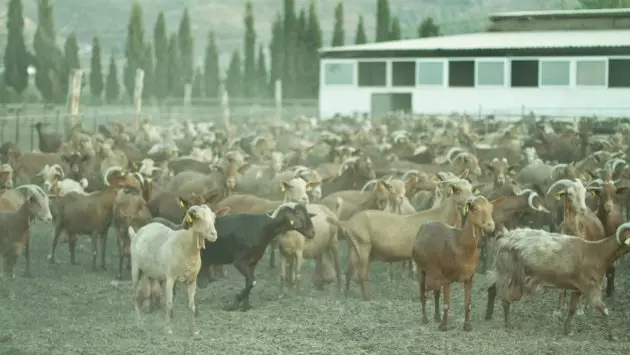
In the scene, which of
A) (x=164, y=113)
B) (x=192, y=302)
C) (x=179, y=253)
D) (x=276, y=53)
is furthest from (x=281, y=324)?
(x=276, y=53)

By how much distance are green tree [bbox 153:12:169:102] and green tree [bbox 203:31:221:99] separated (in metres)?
3.35

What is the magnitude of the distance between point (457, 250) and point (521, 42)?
38104 mm

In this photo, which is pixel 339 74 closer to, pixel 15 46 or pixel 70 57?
pixel 15 46

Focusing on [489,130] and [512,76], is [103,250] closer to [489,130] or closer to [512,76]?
[489,130]

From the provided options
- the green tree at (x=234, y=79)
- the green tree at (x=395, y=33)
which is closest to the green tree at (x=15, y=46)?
the green tree at (x=234, y=79)

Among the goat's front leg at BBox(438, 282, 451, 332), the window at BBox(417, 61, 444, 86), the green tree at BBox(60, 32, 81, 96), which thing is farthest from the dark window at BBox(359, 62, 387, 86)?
the goat's front leg at BBox(438, 282, 451, 332)

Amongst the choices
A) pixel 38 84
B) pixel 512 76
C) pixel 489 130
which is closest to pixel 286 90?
pixel 38 84

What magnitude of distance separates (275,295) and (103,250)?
3.24m

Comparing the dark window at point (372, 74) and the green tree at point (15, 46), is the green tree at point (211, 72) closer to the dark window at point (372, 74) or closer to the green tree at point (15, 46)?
the green tree at point (15, 46)

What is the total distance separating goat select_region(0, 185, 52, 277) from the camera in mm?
17016

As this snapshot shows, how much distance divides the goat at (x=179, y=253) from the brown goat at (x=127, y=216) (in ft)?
10.8

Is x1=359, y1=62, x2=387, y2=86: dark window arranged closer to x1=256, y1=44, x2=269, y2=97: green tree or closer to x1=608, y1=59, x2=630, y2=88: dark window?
x1=608, y1=59, x2=630, y2=88: dark window

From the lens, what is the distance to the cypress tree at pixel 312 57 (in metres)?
61.9

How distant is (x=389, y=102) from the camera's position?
51.0 metres
